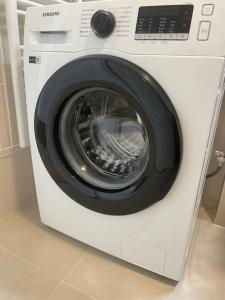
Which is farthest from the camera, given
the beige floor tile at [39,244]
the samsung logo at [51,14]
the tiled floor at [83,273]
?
the beige floor tile at [39,244]

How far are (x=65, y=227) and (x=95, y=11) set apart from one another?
0.76m

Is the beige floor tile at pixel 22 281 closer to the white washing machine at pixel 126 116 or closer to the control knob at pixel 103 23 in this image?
the white washing machine at pixel 126 116

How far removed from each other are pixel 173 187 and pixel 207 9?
17.2 inches

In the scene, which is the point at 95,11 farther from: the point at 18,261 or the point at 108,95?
the point at 18,261

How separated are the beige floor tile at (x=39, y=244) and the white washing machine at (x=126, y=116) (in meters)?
0.07

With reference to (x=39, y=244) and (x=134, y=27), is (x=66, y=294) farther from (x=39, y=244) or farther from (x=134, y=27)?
(x=134, y=27)

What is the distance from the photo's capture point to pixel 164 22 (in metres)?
0.55

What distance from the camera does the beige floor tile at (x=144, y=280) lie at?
0.78m

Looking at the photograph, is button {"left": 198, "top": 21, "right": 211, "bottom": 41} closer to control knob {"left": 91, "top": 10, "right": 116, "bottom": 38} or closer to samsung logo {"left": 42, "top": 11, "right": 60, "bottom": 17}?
control knob {"left": 91, "top": 10, "right": 116, "bottom": 38}

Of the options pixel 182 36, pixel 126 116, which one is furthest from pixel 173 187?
pixel 182 36

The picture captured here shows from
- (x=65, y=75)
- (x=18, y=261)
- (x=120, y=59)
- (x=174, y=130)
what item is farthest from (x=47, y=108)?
(x=18, y=261)

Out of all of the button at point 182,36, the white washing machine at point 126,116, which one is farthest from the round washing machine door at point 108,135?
the button at point 182,36

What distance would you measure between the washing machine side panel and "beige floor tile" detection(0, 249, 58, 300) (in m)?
0.18

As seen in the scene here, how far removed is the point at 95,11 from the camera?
62 centimetres
